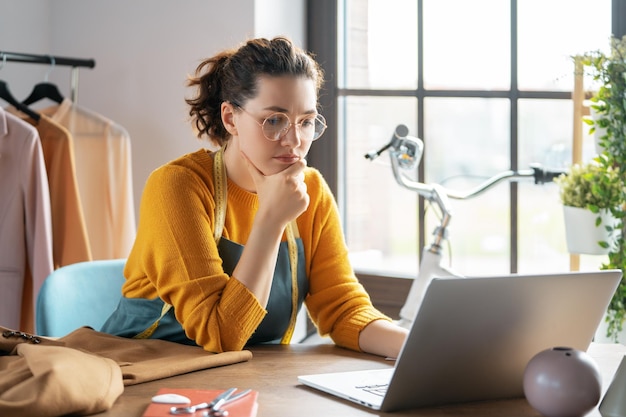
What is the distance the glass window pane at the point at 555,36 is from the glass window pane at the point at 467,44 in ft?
0.17

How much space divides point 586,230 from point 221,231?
908 millimetres

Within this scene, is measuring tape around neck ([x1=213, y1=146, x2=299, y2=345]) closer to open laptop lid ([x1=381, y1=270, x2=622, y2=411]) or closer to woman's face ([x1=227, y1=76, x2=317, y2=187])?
woman's face ([x1=227, y1=76, x2=317, y2=187])

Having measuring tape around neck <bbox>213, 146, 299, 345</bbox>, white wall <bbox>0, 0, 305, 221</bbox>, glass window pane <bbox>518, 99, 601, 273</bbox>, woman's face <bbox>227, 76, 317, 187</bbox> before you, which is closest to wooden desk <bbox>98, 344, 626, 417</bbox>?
measuring tape around neck <bbox>213, 146, 299, 345</bbox>

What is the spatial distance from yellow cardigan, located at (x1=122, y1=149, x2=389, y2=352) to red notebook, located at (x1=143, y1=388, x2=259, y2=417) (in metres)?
0.32

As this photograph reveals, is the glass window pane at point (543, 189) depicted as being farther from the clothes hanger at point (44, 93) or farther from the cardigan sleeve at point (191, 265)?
the clothes hanger at point (44, 93)

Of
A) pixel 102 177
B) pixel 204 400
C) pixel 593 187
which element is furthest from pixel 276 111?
pixel 102 177

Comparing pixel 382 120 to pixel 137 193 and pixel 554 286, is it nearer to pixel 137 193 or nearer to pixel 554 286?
pixel 137 193

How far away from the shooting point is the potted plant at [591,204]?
2.17 meters

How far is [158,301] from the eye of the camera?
6.11 ft

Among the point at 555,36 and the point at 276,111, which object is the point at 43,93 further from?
the point at 555,36

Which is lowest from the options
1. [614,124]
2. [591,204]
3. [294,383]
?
[294,383]

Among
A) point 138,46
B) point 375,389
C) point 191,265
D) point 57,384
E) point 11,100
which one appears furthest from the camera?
point 138,46

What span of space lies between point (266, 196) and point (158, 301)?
313 millimetres

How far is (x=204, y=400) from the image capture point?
131 cm
